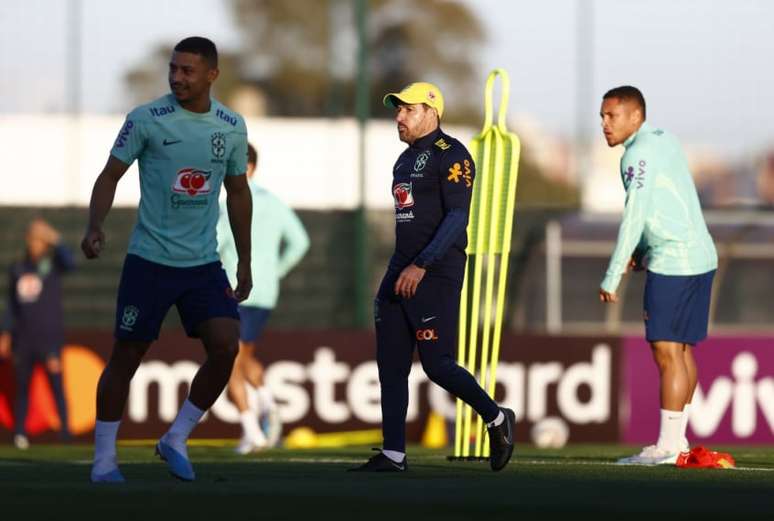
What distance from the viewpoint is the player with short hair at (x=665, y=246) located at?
34.0 ft

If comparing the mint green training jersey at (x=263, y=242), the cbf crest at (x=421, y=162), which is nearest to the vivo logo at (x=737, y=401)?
the mint green training jersey at (x=263, y=242)

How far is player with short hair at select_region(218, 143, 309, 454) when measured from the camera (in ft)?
45.3

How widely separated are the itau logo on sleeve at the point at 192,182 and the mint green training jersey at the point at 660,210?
246cm

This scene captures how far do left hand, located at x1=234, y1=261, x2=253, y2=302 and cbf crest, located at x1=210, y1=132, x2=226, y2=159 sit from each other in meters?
0.55

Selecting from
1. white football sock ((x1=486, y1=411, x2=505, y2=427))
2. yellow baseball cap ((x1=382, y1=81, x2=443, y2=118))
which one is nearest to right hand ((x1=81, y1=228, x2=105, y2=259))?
yellow baseball cap ((x1=382, y1=81, x2=443, y2=118))

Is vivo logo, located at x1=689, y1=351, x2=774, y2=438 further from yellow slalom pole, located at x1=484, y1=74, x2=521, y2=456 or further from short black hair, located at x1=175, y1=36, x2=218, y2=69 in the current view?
short black hair, located at x1=175, y1=36, x2=218, y2=69

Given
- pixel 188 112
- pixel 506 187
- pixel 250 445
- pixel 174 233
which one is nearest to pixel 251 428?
pixel 250 445

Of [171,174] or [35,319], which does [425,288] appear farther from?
[35,319]

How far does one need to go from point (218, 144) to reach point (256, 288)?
4.96m

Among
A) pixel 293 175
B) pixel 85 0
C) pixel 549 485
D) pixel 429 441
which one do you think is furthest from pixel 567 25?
pixel 549 485

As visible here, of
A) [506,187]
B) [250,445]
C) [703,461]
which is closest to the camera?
[703,461]

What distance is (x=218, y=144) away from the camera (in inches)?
352

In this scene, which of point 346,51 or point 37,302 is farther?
point 346,51

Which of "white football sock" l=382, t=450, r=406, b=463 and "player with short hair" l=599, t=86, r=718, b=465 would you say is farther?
"player with short hair" l=599, t=86, r=718, b=465
